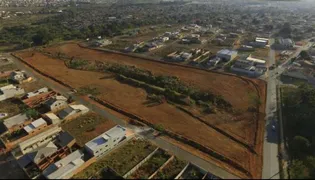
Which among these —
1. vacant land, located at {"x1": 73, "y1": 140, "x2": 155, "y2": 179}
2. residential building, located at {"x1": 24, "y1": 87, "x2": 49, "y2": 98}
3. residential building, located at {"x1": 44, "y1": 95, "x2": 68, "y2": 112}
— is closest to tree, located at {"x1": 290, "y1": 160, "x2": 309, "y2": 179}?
vacant land, located at {"x1": 73, "y1": 140, "x2": 155, "y2": 179}

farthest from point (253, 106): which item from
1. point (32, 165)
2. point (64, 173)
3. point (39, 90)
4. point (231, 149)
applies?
point (39, 90)

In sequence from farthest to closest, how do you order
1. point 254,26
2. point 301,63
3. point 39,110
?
point 254,26
point 301,63
point 39,110

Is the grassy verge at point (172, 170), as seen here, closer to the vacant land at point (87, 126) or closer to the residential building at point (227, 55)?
the vacant land at point (87, 126)

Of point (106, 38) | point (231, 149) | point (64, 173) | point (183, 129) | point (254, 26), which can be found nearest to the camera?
point (64, 173)

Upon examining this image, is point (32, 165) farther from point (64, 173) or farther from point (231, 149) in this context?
point (231, 149)

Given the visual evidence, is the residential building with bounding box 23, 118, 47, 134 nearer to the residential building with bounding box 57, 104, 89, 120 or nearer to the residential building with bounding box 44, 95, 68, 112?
the residential building with bounding box 57, 104, 89, 120

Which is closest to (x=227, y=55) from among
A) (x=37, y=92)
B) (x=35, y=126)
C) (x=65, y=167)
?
(x=37, y=92)
